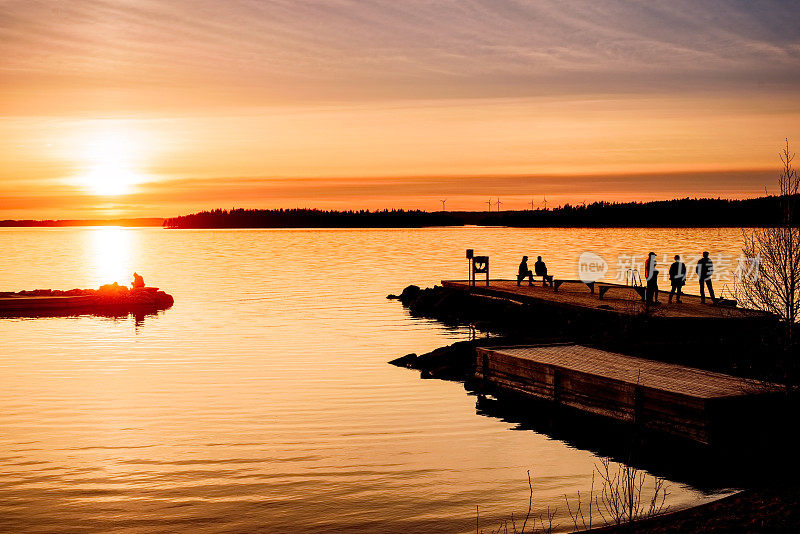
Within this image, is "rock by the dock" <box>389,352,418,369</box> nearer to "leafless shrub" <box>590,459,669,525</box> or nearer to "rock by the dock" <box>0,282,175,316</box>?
"leafless shrub" <box>590,459,669,525</box>

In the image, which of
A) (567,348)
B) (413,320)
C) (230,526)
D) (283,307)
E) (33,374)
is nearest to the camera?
(230,526)

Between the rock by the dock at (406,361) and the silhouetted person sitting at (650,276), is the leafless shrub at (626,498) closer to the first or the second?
the rock by the dock at (406,361)

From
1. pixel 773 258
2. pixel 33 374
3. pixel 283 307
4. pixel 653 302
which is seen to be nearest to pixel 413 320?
pixel 283 307

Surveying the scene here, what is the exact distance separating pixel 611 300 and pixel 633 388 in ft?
56.9

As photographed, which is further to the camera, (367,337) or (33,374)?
(367,337)

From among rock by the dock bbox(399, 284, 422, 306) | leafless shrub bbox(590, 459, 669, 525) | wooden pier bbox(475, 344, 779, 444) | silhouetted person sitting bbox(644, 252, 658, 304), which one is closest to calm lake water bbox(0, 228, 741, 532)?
leafless shrub bbox(590, 459, 669, 525)

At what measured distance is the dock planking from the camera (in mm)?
28594

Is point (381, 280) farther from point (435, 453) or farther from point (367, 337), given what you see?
point (435, 453)

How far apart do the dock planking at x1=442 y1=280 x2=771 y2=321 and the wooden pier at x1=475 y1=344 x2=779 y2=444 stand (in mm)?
5039

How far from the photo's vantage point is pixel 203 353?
1398 inches

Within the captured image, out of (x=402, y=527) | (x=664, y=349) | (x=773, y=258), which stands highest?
(x=773, y=258)

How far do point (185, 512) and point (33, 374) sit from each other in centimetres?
1862

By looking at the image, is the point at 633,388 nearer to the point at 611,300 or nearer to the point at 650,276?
the point at 650,276

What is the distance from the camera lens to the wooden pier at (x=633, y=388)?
631 inches
